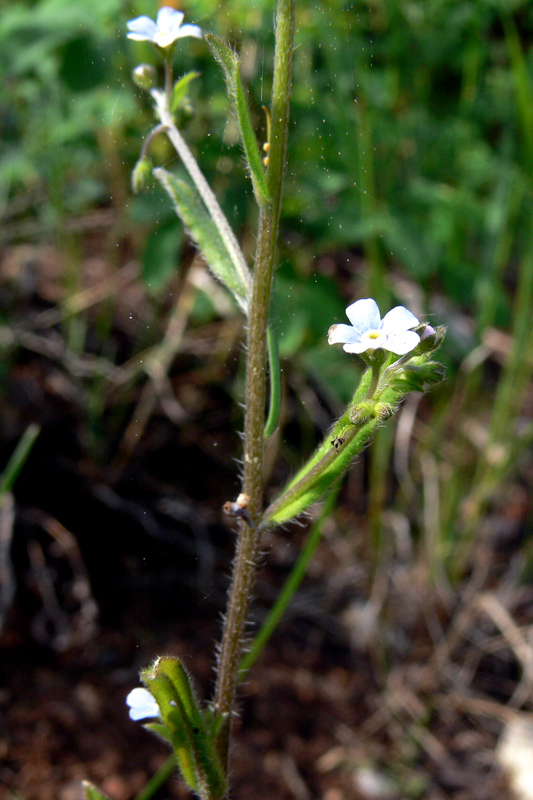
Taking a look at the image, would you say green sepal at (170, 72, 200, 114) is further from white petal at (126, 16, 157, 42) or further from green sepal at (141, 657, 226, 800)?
green sepal at (141, 657, 226, 800)

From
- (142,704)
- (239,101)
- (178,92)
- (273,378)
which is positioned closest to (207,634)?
(142,704)

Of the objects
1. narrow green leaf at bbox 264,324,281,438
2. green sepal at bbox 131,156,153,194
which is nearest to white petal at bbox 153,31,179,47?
green sepal at bbox 131,156,153,194

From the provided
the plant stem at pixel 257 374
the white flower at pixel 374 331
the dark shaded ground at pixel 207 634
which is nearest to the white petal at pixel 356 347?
the white flower at pixel 374 331

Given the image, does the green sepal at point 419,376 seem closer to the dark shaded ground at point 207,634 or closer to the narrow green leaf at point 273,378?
the narrow green leaf at point 273,378

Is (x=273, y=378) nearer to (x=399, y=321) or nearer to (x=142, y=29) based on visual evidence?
(x=399, y=321)

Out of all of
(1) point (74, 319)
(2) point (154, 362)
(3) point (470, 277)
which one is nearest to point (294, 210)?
(3) point (470, 277)

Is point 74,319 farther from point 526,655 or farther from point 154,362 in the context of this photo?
point 526,655
